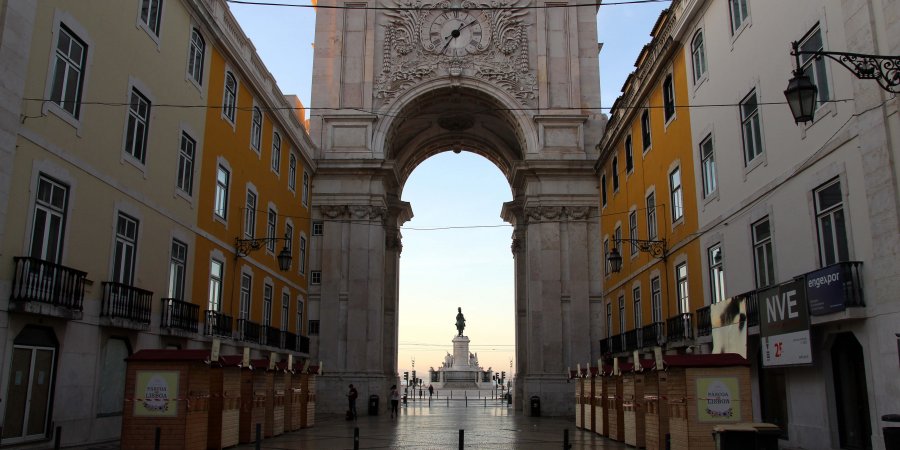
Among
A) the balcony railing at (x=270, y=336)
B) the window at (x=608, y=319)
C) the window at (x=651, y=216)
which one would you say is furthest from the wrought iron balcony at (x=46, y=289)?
the window at (x=608, y=319)

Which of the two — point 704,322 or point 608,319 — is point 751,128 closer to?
point 704,322

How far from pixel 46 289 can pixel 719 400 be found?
1308cm

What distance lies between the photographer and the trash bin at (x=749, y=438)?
36.4 ft

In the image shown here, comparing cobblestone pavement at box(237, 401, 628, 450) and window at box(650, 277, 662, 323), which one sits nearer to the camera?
cobblestone pavement at box(237, 401, 628, 450)

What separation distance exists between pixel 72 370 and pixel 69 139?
188 inches

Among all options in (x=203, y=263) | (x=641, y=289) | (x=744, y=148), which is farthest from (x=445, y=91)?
(x=744, y=148)

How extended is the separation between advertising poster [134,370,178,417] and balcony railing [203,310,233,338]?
7547mm

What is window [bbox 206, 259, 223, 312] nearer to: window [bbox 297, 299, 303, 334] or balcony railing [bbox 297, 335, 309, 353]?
balcony railing [bbox 297, 335, 309, 353]

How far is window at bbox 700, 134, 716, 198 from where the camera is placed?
2102cm

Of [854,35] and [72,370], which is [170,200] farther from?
[854,35]

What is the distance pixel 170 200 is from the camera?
2064 cm

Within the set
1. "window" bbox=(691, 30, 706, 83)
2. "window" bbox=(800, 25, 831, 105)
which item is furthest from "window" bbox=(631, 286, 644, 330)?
"window" bbox=(800, 25, 831, 105)

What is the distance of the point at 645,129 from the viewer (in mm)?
28109

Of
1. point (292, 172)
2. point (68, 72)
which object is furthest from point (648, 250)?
point (68, 72)
